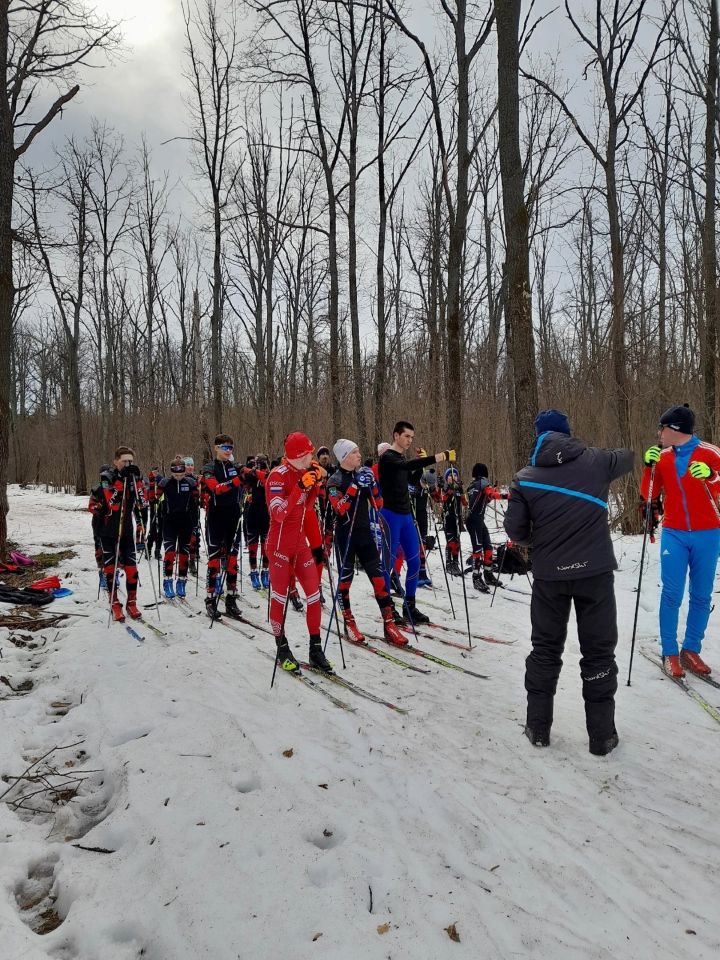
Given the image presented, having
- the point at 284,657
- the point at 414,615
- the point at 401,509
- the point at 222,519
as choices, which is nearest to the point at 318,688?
the point at 284,657

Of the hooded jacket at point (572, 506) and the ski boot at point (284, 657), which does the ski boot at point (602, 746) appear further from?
the ski boot at point (284, 657)

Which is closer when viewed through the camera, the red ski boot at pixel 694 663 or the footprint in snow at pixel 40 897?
the footprint in snow at pixel 40 897

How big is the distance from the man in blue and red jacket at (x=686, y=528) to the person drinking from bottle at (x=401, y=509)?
258 cm

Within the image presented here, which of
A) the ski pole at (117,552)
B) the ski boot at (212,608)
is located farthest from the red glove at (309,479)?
the ski pole at (117,552)

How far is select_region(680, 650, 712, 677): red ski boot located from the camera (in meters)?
4.96

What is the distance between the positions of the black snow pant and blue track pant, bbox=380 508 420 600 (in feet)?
9.52

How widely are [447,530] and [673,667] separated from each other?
512 centimetres

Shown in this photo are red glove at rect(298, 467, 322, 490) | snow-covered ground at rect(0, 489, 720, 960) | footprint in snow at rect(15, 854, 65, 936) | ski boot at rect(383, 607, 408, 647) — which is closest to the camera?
snow-covered ground at rect(0, 489, 720, 960)

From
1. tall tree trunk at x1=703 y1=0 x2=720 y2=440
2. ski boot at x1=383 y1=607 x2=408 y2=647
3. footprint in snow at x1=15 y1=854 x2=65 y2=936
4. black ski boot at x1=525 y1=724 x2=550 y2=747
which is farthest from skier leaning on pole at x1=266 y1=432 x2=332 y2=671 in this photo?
tall tree trunk at x1=703 y1=0 x2=720 y2=440

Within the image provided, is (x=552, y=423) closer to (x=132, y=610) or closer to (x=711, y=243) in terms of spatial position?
(x=132, y=610)

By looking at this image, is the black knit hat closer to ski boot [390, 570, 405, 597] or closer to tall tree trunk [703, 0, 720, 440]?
ski boot [390, 570, 405, 597]

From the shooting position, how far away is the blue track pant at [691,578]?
5.00 meters

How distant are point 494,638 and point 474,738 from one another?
8.48 ft

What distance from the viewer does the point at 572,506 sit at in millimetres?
3762
